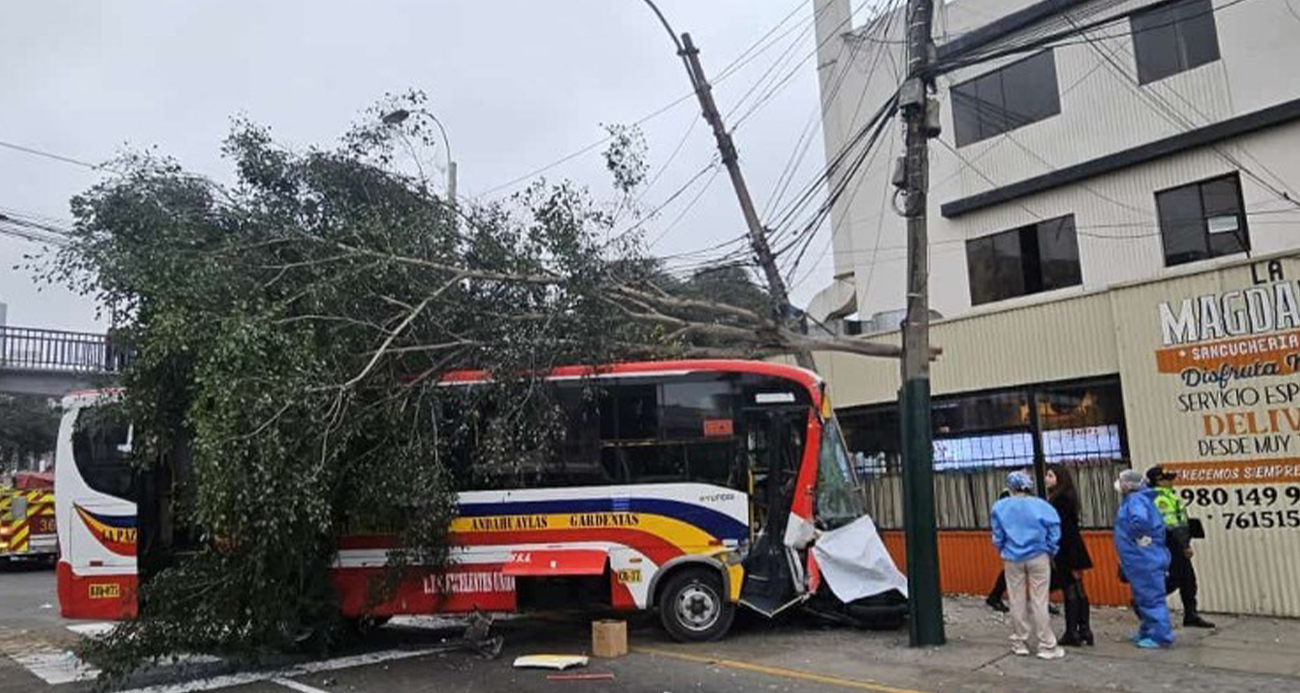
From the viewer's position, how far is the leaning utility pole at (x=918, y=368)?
913 centimetres

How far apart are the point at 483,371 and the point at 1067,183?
37.5 ft

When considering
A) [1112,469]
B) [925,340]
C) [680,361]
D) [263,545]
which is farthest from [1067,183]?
[263,545]

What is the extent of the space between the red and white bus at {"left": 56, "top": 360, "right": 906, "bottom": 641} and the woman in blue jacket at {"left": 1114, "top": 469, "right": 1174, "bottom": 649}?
2.33 metres

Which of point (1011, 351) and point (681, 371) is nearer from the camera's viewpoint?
point (681, 371)

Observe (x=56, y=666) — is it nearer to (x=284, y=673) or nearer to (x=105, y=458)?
(x=105, y=458)

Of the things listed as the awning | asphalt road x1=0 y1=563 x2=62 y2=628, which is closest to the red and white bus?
the awning

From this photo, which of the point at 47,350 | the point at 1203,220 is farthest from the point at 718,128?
the point at 47,350

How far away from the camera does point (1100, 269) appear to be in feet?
52.8

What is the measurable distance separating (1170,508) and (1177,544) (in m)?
0.36

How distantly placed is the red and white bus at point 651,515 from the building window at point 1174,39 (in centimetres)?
967

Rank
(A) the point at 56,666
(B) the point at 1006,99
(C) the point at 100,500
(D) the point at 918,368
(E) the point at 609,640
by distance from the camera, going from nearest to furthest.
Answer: (E) the point at 609,640 < (D) the point at 918,368 < (A) the point at 56,666 < (C) the point at 100,500 < (B) the point at 1006,99

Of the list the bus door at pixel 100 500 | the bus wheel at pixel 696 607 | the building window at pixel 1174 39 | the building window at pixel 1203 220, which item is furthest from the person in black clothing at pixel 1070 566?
the bus door at pixel 100 500

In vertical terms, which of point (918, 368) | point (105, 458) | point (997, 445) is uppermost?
point (918, 368)

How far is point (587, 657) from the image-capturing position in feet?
30.6
